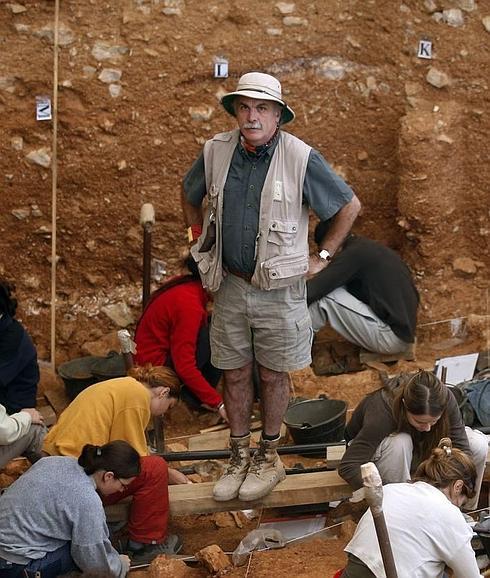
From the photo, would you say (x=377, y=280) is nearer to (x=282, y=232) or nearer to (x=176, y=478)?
(x=176, y=478)

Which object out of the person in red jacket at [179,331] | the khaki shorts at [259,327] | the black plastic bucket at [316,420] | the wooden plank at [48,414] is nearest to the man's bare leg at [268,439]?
the khaki shorts at [259,327]

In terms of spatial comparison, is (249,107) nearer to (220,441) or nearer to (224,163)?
(224,163)

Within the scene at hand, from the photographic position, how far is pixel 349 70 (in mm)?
8883

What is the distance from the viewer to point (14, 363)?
6527 millimetres

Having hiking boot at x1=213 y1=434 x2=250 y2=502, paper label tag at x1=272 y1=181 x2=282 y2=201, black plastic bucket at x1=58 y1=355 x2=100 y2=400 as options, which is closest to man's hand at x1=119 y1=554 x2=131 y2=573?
hiking boot at x1=213 y1=434 x2=250 y2=502

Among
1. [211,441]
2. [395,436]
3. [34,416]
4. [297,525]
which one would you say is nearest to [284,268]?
[395,436]

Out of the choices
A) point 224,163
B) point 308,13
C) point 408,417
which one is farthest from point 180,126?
point 408,417

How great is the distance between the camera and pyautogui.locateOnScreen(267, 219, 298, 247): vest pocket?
5.20 m

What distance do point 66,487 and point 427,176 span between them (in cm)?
469

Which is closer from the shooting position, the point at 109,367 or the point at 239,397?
the point at 239,397

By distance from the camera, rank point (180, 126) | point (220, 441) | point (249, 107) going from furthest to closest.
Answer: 1. point (180, 126)
2. point (220, 441)
3. point (249, 107)

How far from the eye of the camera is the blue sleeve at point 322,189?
523 cm

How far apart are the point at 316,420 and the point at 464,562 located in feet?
8.49

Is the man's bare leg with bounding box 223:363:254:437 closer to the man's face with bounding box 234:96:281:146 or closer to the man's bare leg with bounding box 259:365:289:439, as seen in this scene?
the man's bare leg with bounding box 259:365:289:439
